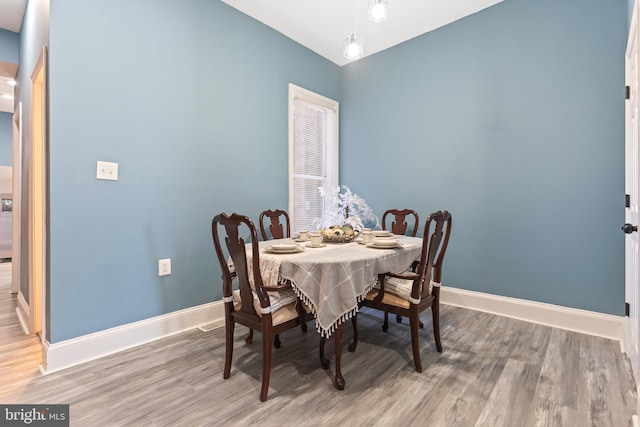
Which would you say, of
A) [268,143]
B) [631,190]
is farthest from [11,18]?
[631,190]

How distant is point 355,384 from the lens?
1.79m

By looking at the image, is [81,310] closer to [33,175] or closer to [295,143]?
[33,175]

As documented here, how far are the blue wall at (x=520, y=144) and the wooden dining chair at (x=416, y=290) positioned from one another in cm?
122

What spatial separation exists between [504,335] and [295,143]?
2.85 metres

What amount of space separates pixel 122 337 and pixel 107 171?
1200mm

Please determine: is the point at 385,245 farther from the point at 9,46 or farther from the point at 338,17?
the point at 9,46

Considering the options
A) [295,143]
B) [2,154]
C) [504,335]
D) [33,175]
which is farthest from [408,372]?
[2,154]

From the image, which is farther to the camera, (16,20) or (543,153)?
(16,20)

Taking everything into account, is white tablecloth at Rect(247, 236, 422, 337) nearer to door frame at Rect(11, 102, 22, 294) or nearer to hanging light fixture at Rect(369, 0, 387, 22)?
hanging light fixture at Rect(369, 0, 387, 22)

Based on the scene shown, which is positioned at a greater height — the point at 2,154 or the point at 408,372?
the point at 2,154

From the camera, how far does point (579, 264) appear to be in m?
2.55

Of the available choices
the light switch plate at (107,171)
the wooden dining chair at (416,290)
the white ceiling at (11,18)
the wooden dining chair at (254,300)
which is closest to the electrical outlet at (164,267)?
the light switch plate at (107,171)

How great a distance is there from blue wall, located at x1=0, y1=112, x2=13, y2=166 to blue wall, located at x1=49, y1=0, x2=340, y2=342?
5.83 m

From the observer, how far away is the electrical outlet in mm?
2469
